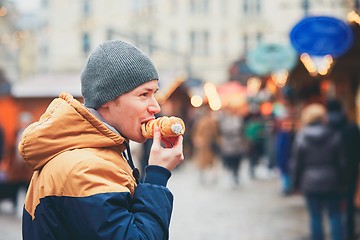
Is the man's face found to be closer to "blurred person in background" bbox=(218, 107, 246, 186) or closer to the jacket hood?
the jacket hood

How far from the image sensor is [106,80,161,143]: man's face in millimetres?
2242

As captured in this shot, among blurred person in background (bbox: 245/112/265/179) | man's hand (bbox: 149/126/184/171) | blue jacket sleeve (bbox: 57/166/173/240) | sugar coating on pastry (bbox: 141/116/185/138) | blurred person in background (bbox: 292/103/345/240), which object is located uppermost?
sugar coating on pastry (bbox: 141/116/185/138)

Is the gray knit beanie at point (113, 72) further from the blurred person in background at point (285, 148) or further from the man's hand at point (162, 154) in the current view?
the blurred person in background at point (285, 148)

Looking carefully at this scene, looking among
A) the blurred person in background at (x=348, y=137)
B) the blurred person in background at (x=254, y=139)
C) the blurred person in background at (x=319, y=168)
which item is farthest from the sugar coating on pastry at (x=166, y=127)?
the blurred person in background at (x=254, y=139)

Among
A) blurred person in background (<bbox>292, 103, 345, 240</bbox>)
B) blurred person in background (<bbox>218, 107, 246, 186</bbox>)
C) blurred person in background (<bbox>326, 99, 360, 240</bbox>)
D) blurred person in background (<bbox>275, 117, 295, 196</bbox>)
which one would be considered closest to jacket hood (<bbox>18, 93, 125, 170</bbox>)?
blurred person in background (<bbox>292, 103, 345, 240</bbox>)

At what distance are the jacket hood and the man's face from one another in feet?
0.31

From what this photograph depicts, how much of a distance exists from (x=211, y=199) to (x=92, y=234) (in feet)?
34.8

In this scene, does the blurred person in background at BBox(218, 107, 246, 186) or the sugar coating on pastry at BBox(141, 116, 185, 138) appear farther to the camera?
the blurred person in background at BBox(218, 107, 246, 186)

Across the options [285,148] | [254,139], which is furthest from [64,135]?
[254,139]

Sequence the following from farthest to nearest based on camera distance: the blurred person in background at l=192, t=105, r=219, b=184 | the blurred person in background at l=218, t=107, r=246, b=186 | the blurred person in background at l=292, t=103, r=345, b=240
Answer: the blurred person in background at l=192, t=105, r=219, b=184 → the blurred person in background at l=218, t=107, r=246, b=186 → the blurred person in background at l=292, t=103, r=345, b=240

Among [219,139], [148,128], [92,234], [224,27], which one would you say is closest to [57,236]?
[92,234]

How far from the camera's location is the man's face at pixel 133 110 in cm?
224

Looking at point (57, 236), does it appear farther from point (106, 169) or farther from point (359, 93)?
point (359, 93)

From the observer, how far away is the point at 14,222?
9.48 meters
